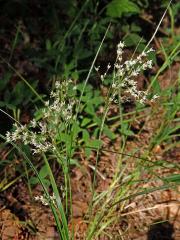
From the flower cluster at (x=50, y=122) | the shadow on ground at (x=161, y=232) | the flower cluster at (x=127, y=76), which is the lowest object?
the shadow on ground at (x=161, y=232)

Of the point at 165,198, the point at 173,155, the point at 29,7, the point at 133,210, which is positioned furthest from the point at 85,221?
the point at 29,7

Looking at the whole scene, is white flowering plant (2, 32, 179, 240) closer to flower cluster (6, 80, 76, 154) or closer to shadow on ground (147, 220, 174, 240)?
flower cluster (6, 80, 76, 154)

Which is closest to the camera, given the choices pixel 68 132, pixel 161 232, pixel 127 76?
pixel 127 76

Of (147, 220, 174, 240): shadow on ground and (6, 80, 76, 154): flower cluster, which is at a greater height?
(6, 80, 76, 154): flower cluster

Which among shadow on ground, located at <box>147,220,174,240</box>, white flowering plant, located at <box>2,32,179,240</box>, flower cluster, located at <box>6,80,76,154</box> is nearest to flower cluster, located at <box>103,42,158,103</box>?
white flowering plant, located at <box>2,32,179,240</box>

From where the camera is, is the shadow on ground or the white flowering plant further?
the shadow on ground

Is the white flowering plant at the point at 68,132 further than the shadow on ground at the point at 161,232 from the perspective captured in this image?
No

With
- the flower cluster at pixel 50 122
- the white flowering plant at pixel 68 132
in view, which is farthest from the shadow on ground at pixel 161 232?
the flower cluster at pixel 50 122

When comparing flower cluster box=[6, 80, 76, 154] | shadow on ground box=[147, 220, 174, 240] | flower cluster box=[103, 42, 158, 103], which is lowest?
shadow on ground box=[147, 220, 174, 240]

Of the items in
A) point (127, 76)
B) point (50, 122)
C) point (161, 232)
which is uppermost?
point (127, 76)

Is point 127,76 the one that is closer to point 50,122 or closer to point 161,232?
point 50,122

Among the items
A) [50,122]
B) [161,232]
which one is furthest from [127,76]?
[161,232]

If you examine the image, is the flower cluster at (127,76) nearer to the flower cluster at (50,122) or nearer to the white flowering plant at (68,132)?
the white flowering plant at (68,132)
